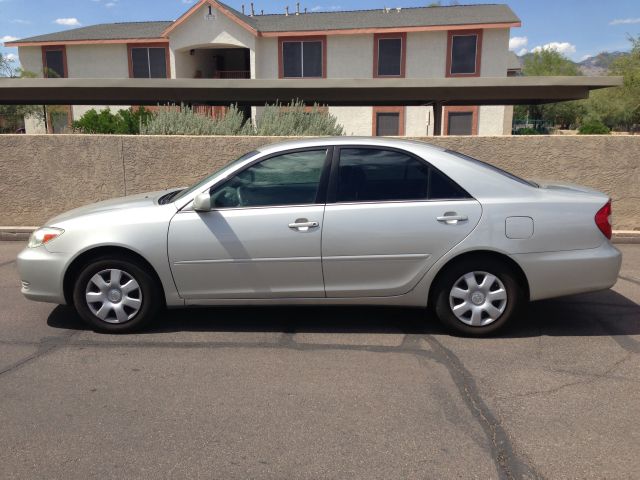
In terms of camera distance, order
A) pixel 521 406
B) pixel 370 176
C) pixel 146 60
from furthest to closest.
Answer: pixel 146 60 < pixel 370 176 < pixel 521 406

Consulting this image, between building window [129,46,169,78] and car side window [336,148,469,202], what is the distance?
97.4ft

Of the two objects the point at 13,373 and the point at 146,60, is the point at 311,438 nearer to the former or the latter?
the point at 13,373

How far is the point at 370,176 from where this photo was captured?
4488 millimetres

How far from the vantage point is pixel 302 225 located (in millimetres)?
4344

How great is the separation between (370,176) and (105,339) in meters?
2.60

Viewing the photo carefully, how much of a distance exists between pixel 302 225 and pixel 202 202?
821 mm

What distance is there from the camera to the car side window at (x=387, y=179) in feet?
14.5

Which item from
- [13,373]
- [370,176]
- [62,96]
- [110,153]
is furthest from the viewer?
[62,96]

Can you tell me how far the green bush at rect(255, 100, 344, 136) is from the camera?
10.2m

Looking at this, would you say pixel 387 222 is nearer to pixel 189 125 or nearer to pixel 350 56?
pixel 189 125

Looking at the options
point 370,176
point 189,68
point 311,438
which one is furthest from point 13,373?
point 189,68

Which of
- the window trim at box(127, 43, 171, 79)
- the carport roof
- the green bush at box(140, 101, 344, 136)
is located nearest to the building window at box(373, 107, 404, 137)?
the window trim at box(127, 43, 171, 79)

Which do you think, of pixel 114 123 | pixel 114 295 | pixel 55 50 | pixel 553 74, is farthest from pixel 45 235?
pixel 553 74

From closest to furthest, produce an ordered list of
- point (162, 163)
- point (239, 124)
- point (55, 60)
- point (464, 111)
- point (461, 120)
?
point (162, 163) → point (239, 124) → point (464, 111) → point (461, 120) → point (55, 60)
